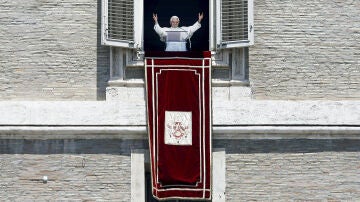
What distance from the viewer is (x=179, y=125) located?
85.4 ft

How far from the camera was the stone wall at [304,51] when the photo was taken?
86.7 ft

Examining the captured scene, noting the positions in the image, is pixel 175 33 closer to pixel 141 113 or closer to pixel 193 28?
pixel 193 28

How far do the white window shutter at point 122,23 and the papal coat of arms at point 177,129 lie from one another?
1.40 meters

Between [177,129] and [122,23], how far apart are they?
2134 mm

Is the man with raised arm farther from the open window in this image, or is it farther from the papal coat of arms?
the papal coat of arms

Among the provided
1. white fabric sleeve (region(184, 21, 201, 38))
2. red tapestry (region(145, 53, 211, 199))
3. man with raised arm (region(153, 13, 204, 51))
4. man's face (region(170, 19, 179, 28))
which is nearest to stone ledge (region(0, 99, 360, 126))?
red tapestry (region(145, 53, 211, 199))

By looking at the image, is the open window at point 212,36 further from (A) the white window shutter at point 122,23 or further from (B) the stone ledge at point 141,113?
(B) the stone ledge at point 141,113

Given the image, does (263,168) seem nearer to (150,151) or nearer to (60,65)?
(150,151)

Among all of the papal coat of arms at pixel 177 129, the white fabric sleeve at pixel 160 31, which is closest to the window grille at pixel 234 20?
the white fabric sleeve at pixel 160 31

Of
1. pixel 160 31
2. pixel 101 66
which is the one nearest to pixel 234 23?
pixel 160 31

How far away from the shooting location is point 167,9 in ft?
91.5

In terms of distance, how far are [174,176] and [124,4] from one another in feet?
10.5

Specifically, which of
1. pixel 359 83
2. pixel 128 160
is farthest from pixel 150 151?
pixel 359 83

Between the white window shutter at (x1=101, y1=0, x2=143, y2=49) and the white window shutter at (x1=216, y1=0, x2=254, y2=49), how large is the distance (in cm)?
142
